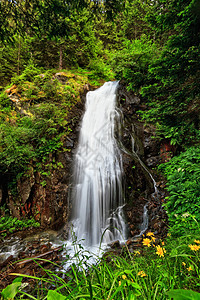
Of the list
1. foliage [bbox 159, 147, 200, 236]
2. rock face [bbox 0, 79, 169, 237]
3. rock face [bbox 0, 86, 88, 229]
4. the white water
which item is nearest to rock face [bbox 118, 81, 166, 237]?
rock face [bbox 0, 79, 169, 237]

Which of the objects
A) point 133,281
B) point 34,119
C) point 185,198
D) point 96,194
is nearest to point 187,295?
point 133,281

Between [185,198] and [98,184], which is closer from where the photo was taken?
[185,198]

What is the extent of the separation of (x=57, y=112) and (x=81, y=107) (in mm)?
2184

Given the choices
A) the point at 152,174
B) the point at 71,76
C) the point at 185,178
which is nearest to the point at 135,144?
the point at 152,174

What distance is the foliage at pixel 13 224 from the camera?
5456 mm

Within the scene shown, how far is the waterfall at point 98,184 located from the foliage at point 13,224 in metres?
1.93

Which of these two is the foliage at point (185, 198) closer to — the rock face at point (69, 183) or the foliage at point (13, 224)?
the rock face at point (69, 183)

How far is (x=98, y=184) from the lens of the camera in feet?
18.7

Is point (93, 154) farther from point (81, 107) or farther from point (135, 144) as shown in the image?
point (81, 107)

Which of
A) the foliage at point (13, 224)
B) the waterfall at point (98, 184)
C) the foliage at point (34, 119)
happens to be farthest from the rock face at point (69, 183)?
the foliage at point (34, 119)

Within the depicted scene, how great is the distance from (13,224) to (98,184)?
3.91 meters

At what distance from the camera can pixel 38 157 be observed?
668 centimetres

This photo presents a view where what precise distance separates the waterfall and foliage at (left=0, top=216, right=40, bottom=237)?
193cm

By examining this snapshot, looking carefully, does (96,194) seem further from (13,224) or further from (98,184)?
(13,224)
